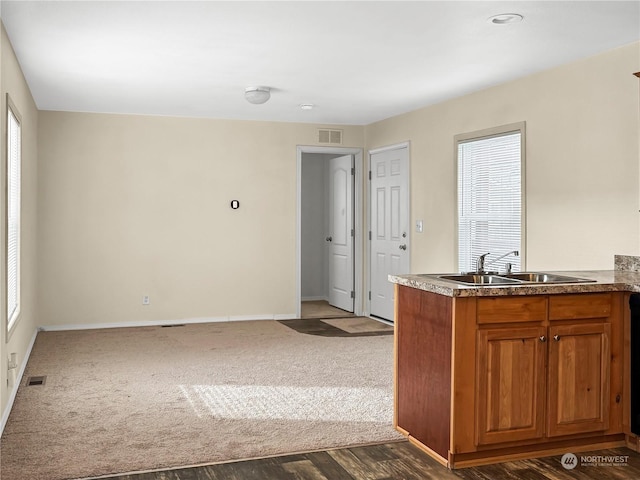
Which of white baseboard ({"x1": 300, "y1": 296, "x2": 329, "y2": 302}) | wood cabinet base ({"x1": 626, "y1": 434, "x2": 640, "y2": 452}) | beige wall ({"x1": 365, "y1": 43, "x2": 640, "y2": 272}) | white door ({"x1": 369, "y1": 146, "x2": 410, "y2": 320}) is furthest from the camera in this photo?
white baseboard ({"x1": 300, "y1": 296, "x2": 329, "y2": 302})

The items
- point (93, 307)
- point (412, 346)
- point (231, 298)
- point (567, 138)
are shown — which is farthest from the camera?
point (231, 298)

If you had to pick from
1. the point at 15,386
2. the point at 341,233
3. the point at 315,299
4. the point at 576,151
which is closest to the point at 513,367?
the point at 576,151

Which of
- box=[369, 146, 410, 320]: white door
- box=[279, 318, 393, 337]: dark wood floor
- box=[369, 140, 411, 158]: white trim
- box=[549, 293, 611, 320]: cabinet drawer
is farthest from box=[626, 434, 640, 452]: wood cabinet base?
box=[369, 140, 411, 158]: white trim

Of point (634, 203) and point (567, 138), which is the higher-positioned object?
point (567, 138)

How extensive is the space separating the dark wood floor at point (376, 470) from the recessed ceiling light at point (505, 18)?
2.41 meters

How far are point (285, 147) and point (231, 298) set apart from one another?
6.23 ft

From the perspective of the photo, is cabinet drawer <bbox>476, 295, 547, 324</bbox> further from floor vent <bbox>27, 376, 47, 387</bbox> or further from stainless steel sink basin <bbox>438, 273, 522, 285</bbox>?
floor vent <bbox>27, 376, 47, 387</bbox>

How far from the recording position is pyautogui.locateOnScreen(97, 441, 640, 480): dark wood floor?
3211 millimetres

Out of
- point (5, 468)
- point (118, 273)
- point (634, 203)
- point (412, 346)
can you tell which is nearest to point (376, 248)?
point (118, 273)

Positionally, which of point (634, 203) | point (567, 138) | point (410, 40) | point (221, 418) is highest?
point (410, 40)

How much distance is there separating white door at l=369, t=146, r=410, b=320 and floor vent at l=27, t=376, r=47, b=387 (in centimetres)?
375

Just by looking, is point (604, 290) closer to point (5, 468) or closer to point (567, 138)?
point (567, 138)

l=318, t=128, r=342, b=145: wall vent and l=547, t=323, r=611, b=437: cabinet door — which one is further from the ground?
l=318, t=128, r=342, b=145: wall vent

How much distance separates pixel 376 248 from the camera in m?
8.05
